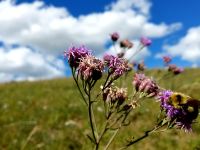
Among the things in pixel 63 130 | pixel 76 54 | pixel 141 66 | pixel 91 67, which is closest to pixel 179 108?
pixel 91 67

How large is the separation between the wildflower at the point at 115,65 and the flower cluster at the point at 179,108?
497 mm

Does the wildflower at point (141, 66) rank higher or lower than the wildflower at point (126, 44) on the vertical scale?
lower

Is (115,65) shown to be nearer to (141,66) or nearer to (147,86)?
(147,86)

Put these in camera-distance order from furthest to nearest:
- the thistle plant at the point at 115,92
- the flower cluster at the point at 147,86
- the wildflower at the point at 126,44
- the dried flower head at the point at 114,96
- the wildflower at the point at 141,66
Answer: the wildflower at the point at 141,66 → the wildflower at the point at 126,44 → the flower cluster at the point at 147,86 → the dried flower head at the point at 114,96 → the thistle plant at the point at 115,92

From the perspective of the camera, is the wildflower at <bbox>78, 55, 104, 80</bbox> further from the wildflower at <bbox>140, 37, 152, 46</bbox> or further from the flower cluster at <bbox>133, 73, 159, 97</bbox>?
the wildflower at <bbox>140, 37, 152, 46</bbox>

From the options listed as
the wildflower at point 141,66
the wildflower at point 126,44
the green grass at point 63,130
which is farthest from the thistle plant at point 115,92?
the wildflower at point 141,66

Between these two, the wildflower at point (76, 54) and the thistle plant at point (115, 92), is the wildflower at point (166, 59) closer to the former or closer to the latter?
the thistle plant at point (115, 92)

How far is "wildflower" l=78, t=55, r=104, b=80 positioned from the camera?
4.63 meters

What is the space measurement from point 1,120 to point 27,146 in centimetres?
294

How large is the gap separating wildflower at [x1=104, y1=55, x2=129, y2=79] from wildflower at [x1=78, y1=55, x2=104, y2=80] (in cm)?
14

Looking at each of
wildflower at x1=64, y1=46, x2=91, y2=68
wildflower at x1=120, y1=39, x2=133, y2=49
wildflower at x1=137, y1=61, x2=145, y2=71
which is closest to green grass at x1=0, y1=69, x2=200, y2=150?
wildflower at x1=137, y1=61, x2=145, y2=71

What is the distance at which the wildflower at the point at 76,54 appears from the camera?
4.88m

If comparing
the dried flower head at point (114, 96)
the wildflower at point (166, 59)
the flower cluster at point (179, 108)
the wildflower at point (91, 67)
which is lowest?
the flower cluster at point (179, 108)

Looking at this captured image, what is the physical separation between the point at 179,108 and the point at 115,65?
2.89 feet
